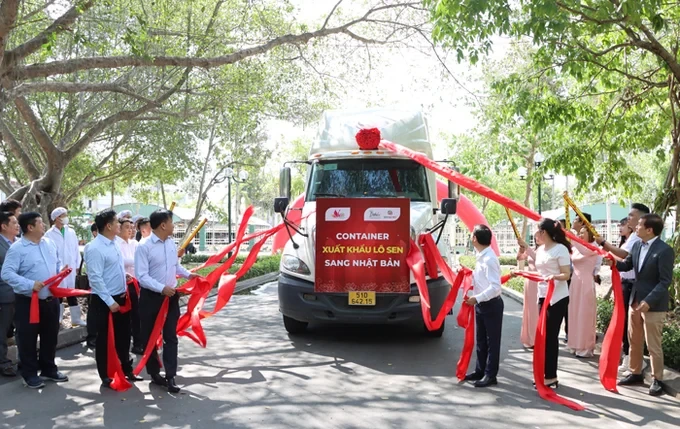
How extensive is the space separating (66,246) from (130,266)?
1.30m

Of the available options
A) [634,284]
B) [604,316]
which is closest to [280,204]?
[634,284]

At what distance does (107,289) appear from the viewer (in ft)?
21.2

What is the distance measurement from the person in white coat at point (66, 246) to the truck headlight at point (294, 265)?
10.4 feet

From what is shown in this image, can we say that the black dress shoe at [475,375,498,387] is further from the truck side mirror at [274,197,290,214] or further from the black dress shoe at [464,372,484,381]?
the truck side mirror at [274,197,290,214]

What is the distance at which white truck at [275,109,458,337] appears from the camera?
8.23 m

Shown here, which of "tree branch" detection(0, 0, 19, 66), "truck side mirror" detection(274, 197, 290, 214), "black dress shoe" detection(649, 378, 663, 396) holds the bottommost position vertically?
"black dress shoe" detection(649, 378, 663, 396)

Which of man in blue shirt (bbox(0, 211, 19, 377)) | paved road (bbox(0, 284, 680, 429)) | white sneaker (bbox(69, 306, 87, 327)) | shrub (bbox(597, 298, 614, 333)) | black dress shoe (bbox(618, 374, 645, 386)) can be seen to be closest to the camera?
paved road (bbox(0, 284, 680, 429))

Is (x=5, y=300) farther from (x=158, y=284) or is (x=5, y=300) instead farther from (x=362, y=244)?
(x=362, y=244)

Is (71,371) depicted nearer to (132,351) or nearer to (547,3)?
(132,351)

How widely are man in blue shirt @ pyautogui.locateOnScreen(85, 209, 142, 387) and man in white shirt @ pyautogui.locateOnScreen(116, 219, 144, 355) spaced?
1.09 meters

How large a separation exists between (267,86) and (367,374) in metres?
11.4

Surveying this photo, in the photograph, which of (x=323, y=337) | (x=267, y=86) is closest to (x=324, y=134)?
(x=323, y=337)

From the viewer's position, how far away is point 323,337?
9.30 meters

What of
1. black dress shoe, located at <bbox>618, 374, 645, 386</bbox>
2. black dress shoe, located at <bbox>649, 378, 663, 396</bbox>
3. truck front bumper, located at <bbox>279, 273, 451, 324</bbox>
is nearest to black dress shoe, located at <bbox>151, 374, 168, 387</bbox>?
truck front bumper, located at <bbox>279, 273, 451, 324</bbox>
